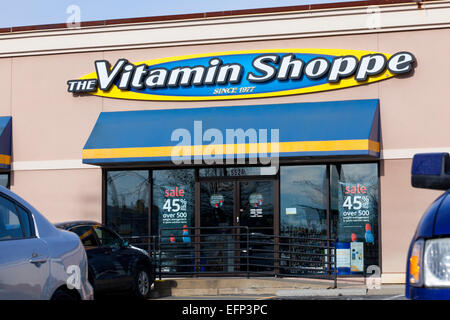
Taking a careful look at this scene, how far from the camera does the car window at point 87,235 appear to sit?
43.1 ft

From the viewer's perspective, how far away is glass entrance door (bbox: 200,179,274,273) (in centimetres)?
1791

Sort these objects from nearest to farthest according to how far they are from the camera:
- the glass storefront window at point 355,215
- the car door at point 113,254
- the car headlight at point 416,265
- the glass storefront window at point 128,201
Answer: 1. the car headlight at point 416,265
2. the car door at point 113,254
3. the glass storefront window at point 355,215
4. the glass storefront window at point 128,201

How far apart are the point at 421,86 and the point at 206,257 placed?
6.44 meters

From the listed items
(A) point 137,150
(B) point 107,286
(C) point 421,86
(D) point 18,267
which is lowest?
(B) point 107,286

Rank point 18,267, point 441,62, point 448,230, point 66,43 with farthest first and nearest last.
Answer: point 66,43
point 441,62
point 18,267
point 448,230

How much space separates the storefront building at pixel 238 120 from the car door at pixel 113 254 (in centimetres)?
377

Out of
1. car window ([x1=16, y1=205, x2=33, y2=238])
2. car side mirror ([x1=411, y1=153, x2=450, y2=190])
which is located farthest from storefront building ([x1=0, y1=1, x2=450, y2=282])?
car side mirror ([x1=411, y1=153, x2=450, y2=190])

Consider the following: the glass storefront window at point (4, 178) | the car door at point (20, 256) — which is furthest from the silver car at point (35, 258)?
the glass storefront window at point (4, 178)

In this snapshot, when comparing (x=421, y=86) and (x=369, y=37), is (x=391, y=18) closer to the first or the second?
(x=369, y=37)

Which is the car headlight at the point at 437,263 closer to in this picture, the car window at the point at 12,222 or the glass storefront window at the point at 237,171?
the car window at the point at 12,222

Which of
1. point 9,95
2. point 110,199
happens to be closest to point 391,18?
point 110,199

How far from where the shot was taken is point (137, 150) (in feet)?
58.3

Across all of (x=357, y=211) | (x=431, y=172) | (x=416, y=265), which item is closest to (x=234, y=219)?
(x=357, y=211)

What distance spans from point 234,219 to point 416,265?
47.2 feet
